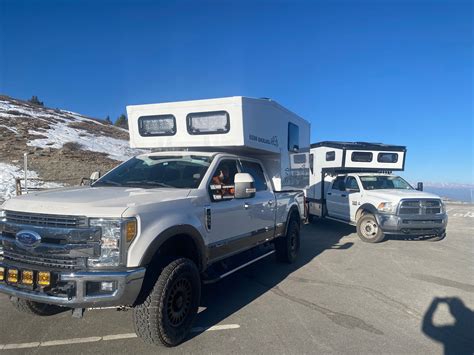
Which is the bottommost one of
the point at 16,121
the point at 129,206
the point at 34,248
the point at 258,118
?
the point at 34,248

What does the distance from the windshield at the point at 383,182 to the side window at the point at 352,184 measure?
232 mm

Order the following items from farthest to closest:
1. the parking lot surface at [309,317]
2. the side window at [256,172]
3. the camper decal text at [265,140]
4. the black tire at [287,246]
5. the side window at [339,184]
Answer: the side window at [339,184]
the black tire at [287,246]
the side window at [256,172]
the camper decal text at [265,140]
the parking lot surface at [309,317]

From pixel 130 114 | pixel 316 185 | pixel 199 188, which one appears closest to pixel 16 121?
pixel 316 185

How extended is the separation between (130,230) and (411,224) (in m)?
8.31

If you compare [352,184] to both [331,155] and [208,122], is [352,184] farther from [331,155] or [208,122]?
[208,122]

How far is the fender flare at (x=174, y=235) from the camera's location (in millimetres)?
3512

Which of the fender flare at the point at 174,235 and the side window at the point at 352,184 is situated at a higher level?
the side window at the point at 352,184

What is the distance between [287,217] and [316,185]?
271 inches

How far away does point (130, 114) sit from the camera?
633 cm

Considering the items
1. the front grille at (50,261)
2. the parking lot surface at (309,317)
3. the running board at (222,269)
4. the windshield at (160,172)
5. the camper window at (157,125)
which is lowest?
the parking lot surface at (309,317)

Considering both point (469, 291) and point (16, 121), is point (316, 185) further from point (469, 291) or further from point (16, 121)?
point (16, 121)

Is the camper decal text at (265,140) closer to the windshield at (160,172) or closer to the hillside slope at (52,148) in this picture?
the windshield at (160,172)

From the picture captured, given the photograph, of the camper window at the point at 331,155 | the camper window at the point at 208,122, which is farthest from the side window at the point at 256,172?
the camper window at the point at 331,155

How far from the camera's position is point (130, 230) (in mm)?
3400
